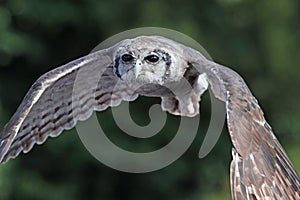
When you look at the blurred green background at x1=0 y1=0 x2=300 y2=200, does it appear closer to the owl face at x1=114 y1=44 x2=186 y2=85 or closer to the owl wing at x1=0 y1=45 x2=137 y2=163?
the owl wing at x1=0 y1=45 x2=137 y2=163

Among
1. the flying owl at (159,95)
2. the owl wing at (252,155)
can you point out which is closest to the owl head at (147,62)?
the flying owl at (159,95)

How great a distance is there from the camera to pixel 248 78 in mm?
5926

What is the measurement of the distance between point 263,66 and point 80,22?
1.27m

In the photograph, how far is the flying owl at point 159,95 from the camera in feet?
9.63

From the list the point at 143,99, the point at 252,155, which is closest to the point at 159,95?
the point at 252,155

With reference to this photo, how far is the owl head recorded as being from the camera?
3.61m

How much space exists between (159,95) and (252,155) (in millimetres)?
948

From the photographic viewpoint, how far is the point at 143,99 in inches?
236

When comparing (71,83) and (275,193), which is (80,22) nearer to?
Result: (71,83)

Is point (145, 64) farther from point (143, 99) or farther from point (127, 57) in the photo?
point (143, 99)

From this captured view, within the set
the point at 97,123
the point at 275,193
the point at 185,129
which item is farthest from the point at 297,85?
the point at 275,193

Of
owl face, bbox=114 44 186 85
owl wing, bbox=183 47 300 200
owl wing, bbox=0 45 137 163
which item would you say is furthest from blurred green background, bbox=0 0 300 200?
owl wing, bbox=183 47 300 200

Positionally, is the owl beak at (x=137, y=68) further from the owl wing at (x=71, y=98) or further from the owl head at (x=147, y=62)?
the owl wing at (x=71, y=98)

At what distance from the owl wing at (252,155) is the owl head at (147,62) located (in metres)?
0.45
